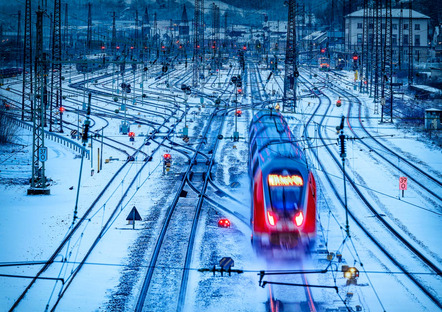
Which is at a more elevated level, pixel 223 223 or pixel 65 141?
pixel 65 141

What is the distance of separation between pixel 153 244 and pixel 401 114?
123 ft

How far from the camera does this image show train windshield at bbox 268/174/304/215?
1627cm

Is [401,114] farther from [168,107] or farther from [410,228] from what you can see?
[410,228]

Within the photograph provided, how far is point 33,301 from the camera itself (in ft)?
46.1

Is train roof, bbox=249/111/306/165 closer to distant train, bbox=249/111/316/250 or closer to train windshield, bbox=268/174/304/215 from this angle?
distant train, bbox=249/111/316/250

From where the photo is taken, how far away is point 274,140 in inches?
784

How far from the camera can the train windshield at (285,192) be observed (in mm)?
16266

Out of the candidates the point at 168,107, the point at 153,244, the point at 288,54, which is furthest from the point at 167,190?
the point at 168,107

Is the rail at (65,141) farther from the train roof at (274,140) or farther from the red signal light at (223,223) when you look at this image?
the red signal light at (223,223)

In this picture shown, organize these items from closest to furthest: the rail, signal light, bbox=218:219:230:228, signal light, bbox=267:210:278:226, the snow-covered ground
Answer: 1. the snow-covered ground
2. signal light, bbox=267:210:278:226
3. signal light, bbox=218:219:230:228
4. the rail

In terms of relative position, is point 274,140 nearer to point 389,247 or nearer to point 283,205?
point 283,205

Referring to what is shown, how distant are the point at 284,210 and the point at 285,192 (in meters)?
0.60

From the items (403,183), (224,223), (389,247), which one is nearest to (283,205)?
(224,223)

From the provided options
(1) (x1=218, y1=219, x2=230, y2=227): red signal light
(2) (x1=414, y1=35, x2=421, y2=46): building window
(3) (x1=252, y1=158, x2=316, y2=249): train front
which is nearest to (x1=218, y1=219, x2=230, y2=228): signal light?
(1) (x1=218, y1=219, x2=230, y2=227): red signal light
